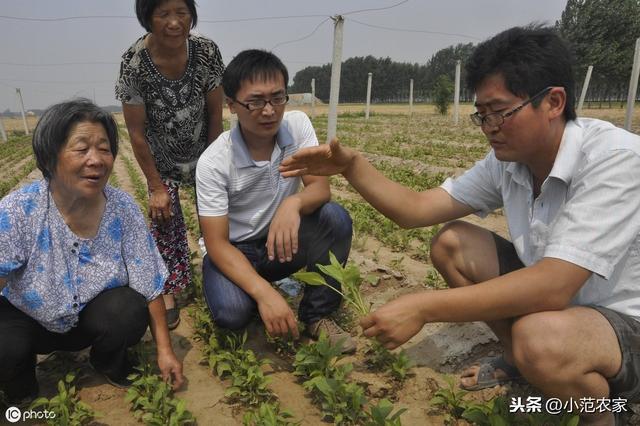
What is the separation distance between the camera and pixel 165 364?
2045 millimetres

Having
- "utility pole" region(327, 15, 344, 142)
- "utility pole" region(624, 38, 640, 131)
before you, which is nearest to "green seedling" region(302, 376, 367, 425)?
"utility pole" region(327, 15, 344, 142)

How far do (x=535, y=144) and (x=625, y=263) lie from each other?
0.52 m

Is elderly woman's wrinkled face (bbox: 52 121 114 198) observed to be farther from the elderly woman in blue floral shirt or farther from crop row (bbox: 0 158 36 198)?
crop row (bbox: 0 158 36 198)

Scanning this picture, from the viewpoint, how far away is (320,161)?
6.93ft

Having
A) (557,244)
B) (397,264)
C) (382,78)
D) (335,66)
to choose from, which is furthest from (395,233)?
(382,78)

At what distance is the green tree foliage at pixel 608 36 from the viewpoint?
1318 inches

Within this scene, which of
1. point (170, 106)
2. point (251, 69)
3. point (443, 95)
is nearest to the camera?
point (251, 69)

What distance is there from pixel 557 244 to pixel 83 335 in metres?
2.00

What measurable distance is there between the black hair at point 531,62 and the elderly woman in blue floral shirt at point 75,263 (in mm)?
1560

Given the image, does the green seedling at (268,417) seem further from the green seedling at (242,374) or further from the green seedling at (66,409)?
the green seedling at (66,409)

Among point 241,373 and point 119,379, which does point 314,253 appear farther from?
point 119,379

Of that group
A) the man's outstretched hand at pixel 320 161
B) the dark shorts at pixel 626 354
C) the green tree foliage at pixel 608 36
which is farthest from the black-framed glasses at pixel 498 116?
the green tree foliage at pixel 608 36

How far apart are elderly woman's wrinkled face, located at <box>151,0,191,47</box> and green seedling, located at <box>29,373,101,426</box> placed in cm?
176

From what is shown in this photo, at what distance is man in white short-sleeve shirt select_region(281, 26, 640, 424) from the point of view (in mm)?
1473
